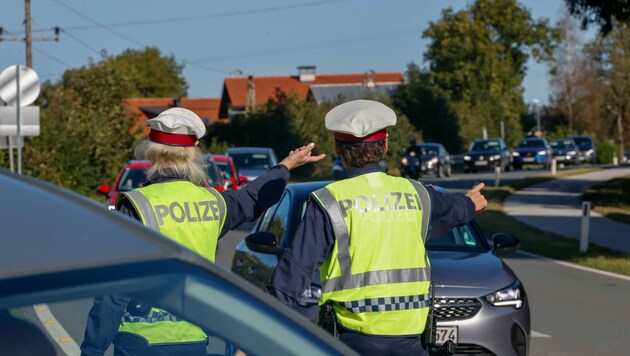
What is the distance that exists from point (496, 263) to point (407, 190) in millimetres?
4224

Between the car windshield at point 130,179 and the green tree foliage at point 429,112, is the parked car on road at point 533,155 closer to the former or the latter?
the green tree foliage at point 429,112

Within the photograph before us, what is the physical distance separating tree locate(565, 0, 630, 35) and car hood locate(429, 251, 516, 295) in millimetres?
20785

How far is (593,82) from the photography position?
301ft

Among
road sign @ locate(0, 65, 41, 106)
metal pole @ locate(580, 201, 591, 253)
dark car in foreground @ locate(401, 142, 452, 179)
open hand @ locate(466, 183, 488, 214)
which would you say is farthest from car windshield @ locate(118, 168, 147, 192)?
dark car in foreground @ locate(401, 142, 452, 179)

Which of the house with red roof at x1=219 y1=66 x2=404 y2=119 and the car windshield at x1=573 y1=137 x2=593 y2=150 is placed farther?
the house with red roof at x1=219 y1=66 x2=404 y2=119

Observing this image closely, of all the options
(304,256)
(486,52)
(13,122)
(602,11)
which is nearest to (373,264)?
(304,256)

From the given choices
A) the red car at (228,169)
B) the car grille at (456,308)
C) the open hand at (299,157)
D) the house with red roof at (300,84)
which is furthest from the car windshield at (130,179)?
the house with red roof at (300,84)

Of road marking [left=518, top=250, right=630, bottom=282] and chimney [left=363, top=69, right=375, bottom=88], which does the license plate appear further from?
chimney [left=363, top=69, right=375, bottom=88]

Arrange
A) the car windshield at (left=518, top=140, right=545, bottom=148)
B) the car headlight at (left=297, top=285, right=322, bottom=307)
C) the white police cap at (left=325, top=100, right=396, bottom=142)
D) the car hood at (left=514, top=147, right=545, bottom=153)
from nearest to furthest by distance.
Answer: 1. the white police cap at (left=325, top=100, right=396, bottom=142)
2. the car headlight at (left=297, top=285, right=322, bottom=307)
3. the car hood at (left=514, top=147, right=545, bottom=153)
4. the car windshield at (left=518, top=140, right=545, bottom=148)

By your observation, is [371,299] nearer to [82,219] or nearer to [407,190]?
[407,190]

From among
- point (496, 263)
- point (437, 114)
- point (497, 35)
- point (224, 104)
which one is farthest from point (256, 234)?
point (224, 104)

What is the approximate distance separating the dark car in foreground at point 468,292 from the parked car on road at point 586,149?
64.7m

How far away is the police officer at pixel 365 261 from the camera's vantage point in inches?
168

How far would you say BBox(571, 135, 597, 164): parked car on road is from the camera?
71875mm
